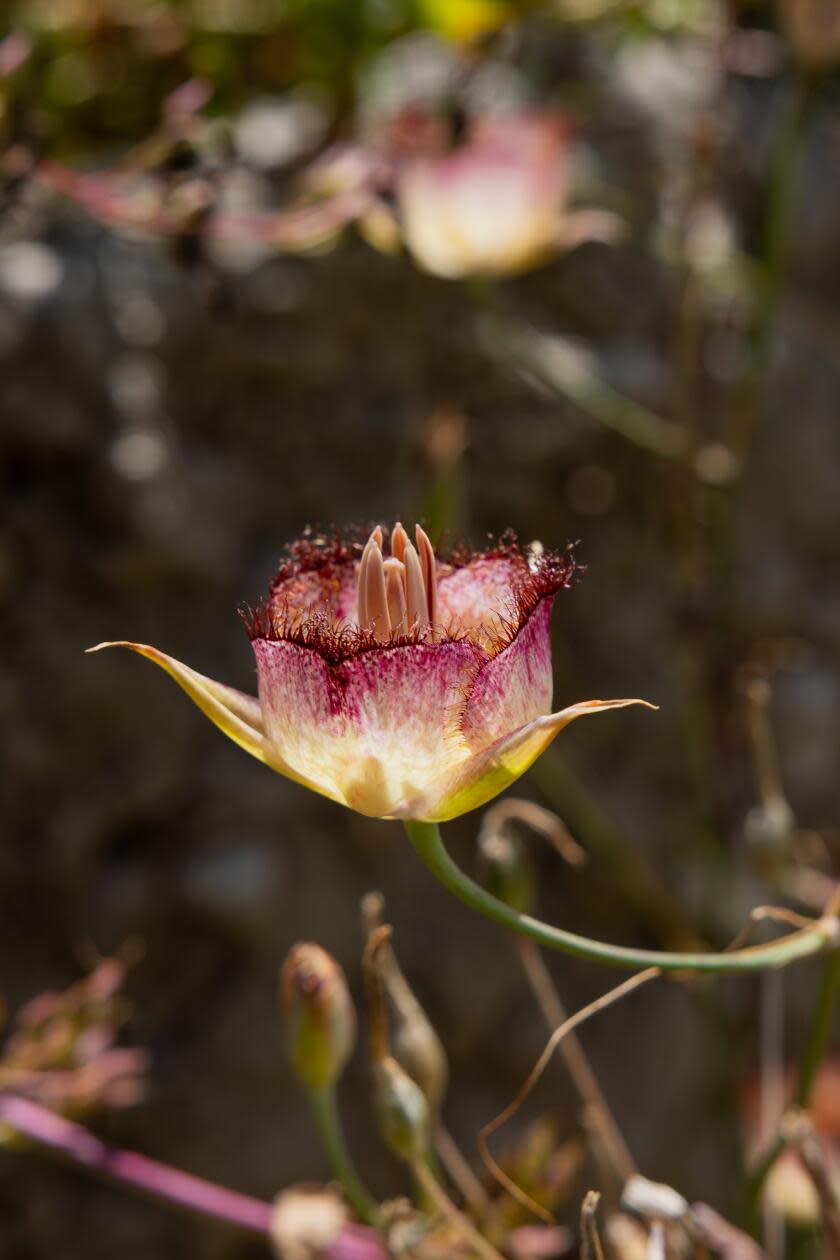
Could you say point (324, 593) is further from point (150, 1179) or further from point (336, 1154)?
point (150, 1179)

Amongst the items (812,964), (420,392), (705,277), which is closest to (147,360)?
(420,392)

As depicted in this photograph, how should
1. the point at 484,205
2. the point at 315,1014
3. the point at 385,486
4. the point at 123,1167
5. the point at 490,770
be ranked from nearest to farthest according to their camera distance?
1. the point at 490,770
2. the point at 315,1014
3. the point at 123,1167
4. the point at 484,205
5. the point at 385,486

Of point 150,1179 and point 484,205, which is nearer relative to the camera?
point 150,1179

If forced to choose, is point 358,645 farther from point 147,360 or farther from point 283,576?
point 147,360

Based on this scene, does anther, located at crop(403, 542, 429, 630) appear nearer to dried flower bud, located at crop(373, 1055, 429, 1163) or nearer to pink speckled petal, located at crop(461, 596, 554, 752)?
pink speckled petal, located at crop(461, 596, 554, 752)

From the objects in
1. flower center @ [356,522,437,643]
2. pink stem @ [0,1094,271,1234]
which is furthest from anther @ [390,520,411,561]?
pink stem @ [0,1094,271,1234]

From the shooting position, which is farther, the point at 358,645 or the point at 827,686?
the point at 827,686

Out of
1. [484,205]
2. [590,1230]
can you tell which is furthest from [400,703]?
[484,205]
